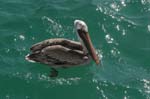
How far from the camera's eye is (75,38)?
50.2 ft

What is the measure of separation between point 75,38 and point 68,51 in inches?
122

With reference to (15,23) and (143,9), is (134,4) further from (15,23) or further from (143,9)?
(15,23)

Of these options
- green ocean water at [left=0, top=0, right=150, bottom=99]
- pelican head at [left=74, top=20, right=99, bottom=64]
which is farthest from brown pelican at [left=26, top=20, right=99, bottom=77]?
green ocean water at [left=0, top=0, right=150, bottom=99]

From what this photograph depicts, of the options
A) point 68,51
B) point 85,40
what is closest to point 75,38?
point 85,40

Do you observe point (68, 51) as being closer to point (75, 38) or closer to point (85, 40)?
point (85, 40)

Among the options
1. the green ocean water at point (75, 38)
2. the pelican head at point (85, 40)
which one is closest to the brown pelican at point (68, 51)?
the pelican head at point (85, 40)

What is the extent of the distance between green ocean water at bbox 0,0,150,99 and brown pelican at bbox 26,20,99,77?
1.03m

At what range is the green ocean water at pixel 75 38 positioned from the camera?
1338 centimetres

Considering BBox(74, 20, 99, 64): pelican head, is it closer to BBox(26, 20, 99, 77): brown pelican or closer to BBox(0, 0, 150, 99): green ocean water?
BBox(26, 20, 99, 77): brown pelican

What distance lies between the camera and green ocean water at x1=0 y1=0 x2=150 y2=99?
1338cm

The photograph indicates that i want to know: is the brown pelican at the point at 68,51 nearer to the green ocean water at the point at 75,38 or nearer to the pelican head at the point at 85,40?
the pelican head at the point at 85,40

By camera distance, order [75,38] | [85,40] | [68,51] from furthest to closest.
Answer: [75,38] → [85,40] → [68,51]

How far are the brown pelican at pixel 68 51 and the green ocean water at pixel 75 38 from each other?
3.38ft

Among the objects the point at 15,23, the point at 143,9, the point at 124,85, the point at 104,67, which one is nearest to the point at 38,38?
the point at 15,23
